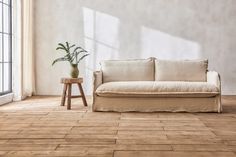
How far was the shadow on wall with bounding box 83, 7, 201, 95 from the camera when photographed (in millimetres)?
6570

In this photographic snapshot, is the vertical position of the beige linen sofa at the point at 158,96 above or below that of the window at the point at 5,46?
below

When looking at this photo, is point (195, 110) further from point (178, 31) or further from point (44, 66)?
point (44, 66)

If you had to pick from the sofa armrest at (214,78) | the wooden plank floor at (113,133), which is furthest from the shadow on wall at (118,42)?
the wooden plank floor at (113,133)

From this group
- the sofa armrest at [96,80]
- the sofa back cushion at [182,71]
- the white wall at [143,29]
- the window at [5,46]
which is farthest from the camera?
the white wall at [143,29]

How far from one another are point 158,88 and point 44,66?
290cm

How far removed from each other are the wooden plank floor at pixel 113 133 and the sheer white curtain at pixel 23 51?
0.97 m

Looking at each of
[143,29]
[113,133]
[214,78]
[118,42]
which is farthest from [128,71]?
[113,133]

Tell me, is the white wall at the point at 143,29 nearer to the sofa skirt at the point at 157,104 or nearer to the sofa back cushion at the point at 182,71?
the sofa back cushion at the point at 182,71

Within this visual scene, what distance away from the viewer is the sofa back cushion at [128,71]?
5.15m

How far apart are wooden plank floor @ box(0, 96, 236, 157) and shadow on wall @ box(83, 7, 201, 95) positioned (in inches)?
77.2

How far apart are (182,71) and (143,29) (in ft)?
5.71

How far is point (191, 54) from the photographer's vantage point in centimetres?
657

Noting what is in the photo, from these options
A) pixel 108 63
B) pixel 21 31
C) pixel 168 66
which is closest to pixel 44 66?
pixel 21 31

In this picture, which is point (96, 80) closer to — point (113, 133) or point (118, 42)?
point (113, 133)
